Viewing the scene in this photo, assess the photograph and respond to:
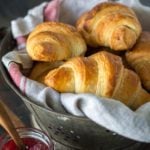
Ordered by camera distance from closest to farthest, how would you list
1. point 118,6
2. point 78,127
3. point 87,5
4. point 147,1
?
point 78,127
point 118,6
point 87,5
point 147,1

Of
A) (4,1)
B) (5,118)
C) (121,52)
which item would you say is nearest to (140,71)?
(121,52)

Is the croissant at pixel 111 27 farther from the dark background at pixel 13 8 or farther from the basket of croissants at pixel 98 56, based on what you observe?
the dark background at pixel 13 8

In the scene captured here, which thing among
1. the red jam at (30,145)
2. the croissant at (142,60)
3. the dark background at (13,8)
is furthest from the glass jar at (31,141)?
the dark background at (13,8)

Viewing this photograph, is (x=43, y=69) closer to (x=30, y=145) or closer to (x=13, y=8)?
(x=30, y=145)

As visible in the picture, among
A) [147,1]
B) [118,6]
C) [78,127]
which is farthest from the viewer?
[147,1]

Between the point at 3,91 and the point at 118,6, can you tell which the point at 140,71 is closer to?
the point at 118,6

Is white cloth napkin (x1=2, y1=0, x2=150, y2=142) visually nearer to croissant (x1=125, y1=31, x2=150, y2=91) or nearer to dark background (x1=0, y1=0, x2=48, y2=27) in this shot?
croissant (x1=125, y1=31, x2=150, y2=91)
